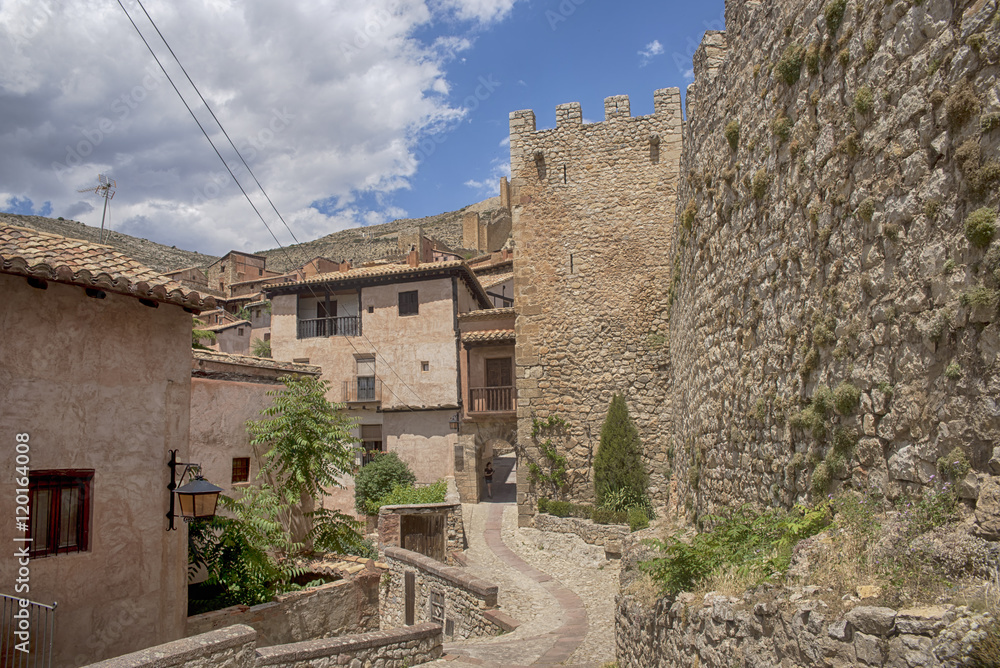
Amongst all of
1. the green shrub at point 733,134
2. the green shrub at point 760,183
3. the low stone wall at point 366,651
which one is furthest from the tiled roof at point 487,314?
the green shrub at point 760,183

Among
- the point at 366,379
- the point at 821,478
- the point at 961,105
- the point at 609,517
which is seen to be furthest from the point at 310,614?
the point at 366,379

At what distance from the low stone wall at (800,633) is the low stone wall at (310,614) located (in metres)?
6.13

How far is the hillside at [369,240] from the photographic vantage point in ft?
232

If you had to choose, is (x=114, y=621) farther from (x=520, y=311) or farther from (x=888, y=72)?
(x=520, y=311)

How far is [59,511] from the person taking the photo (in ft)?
Result: 23.5

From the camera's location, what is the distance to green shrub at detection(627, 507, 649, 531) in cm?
1443

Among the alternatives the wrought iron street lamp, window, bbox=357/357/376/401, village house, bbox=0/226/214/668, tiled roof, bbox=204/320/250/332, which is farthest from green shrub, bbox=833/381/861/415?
tiled roof, bbox=204/320/250/332

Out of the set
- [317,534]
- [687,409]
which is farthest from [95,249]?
[687,409]

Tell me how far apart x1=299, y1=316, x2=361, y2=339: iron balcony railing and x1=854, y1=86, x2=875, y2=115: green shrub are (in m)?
24.4

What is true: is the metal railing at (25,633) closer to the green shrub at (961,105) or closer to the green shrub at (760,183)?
the green shrub at (760,183)

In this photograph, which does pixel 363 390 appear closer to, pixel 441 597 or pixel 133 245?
pixel 441 597

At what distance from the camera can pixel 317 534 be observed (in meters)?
13.0

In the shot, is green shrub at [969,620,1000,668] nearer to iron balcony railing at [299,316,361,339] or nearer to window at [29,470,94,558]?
window at [29,470,94,558]

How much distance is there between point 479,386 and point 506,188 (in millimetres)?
34174
